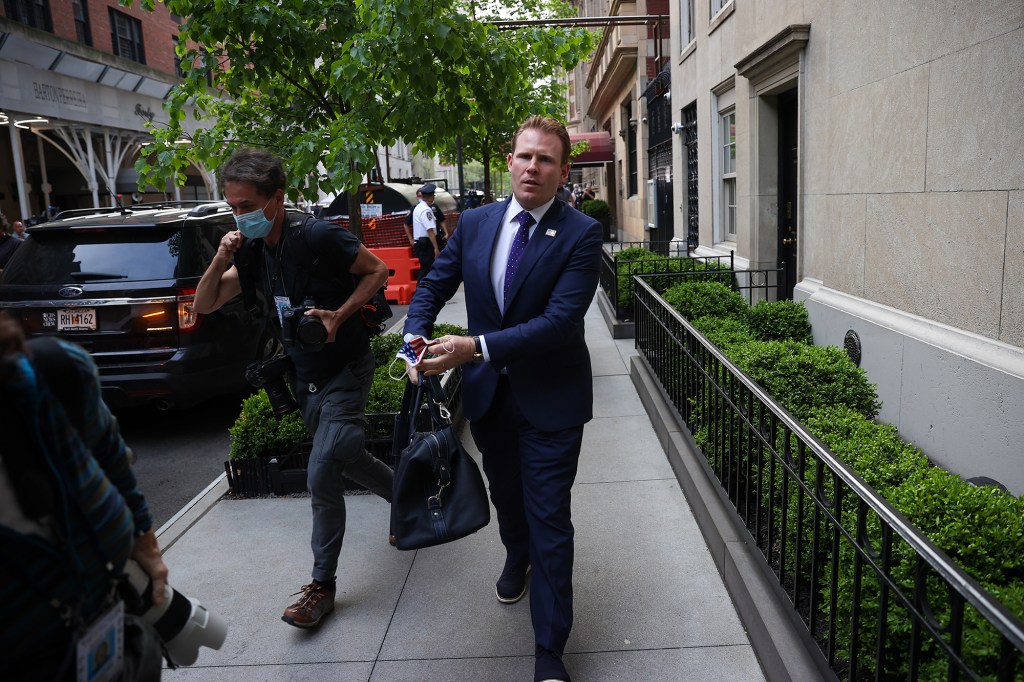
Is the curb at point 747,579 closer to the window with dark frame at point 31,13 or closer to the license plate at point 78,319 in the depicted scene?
the license plate at point 78,319

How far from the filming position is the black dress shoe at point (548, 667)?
3066 millimetres

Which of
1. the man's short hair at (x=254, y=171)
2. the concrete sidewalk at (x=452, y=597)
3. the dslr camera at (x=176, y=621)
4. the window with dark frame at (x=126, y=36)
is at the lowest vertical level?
the concrete sidewalk at (x=452, y=597)

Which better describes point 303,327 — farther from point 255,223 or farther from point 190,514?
point 190,514

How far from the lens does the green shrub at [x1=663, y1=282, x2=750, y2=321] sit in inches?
296

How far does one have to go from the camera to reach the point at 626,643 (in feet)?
11.4

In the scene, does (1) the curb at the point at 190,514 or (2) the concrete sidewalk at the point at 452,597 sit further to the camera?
(1) the curb at the point at 190,514

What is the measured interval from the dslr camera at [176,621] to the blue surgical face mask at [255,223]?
2.05m

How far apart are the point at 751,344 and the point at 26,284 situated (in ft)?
18.5

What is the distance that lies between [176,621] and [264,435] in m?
3.40

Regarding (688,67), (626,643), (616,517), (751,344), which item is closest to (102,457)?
(626,643)

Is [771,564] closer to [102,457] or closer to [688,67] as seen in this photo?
[102,457]

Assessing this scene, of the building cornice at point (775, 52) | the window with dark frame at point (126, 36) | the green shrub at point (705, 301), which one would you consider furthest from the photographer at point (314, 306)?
the window with dark frame at point (126, 36)

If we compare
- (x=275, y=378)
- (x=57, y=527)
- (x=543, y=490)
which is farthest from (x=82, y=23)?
(x=57, y=527)

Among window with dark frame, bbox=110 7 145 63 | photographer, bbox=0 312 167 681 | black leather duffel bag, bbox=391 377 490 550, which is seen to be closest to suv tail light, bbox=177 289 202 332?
black leather duffel bag, bbox=391 377 490 550
